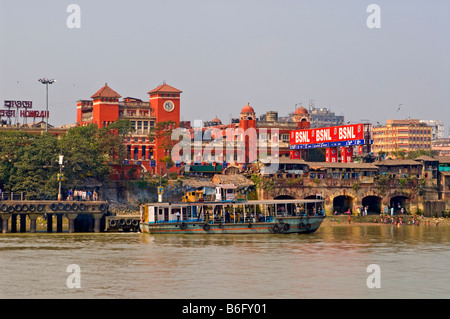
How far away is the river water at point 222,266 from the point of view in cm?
4597

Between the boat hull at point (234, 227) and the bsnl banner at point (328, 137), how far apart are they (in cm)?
3945

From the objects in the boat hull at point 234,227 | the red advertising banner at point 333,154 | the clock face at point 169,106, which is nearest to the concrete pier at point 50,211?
the boat hull at point 234,227

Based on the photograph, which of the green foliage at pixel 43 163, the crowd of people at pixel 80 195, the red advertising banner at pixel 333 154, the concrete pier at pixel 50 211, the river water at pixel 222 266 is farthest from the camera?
the red advertising banner at pixel 333 154

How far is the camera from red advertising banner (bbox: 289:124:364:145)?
11911 centimetres

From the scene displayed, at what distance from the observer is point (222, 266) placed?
5566cm

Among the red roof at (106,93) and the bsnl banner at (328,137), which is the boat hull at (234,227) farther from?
the red roof at (106,93)

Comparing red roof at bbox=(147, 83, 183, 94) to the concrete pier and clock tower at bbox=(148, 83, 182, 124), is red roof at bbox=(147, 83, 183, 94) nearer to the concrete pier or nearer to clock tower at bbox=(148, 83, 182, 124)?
clock tower at bbox=(148, 83, 182, 124)

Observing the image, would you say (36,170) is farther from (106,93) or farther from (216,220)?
(106,93)

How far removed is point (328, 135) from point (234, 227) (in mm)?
47222

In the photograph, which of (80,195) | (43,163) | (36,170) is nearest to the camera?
(80,195)

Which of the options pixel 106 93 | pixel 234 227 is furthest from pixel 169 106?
pixel 234 227

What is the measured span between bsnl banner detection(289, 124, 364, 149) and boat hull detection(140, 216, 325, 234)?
129 ft

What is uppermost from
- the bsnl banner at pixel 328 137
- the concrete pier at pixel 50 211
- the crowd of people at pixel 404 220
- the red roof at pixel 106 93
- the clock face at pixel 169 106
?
the red roof at pixel 106 93

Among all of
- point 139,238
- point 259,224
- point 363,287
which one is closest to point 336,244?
point 259,224
